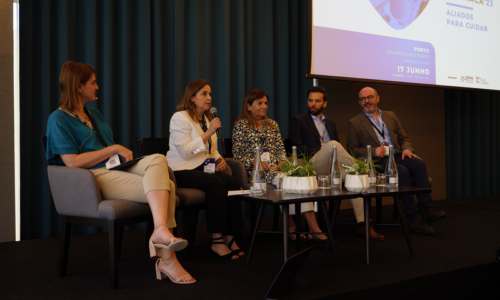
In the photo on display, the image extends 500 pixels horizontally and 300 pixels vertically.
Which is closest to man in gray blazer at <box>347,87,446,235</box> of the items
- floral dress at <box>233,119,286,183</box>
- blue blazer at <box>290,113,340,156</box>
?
blue blazer at <box>290,113,340,156</box>

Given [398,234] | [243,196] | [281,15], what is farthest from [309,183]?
[281,15]

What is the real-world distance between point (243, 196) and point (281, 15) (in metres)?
2.64

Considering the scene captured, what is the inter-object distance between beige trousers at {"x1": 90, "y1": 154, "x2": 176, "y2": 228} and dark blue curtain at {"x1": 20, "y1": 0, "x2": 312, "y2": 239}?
4.18 feet

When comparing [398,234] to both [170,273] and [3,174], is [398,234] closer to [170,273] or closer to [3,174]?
[170,273]

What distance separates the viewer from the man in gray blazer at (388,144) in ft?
10.2

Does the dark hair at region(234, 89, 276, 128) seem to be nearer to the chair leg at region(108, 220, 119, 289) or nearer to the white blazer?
the white blazer

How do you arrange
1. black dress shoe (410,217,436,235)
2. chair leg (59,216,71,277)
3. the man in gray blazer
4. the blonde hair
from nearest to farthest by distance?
chair leg (59,216,71,277) < the blonde hair < black dress shoe (410,217,436,235) < the man in gray blazer

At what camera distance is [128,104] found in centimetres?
334

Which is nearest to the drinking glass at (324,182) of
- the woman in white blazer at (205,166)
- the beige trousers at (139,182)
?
the woman in white blazer at (205,166)

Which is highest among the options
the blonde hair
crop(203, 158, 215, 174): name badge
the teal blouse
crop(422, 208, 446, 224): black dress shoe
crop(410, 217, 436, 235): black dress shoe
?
the blonde hair

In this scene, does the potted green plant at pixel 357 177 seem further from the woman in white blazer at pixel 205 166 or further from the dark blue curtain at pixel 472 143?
the dark blue curtain at pixel 472 143

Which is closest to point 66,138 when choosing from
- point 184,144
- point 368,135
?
point 184,144

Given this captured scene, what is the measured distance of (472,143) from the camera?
5.51m

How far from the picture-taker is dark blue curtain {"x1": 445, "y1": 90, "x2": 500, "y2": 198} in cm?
533
